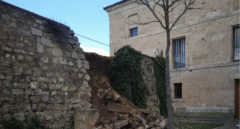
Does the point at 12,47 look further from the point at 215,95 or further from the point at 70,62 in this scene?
the point at 215,95

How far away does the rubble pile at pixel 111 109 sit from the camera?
6730mm

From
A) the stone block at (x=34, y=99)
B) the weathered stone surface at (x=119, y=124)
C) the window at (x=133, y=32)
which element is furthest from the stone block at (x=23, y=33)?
the window at (x=133, y=32)

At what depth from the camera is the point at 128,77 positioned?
29.6ft

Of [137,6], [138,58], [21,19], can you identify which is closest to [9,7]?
[21,19]

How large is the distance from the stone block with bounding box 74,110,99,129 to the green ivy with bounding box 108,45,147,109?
2726 mm

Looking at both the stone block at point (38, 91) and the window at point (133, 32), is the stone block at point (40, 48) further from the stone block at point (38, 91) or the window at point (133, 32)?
the window at point (133, 32)

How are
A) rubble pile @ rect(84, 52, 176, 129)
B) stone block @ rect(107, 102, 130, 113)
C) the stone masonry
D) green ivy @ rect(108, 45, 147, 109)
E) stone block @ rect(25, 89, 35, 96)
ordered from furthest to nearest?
the stone masonry, green ivy @ rect(108, 45, 147, 109), stone block @ rect(107, 102, 130, 113), rubble pile @ rect(84, 52, 176, 129), stone block @ rect(25, 89, 35, 96)

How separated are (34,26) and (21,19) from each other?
41 centimetres

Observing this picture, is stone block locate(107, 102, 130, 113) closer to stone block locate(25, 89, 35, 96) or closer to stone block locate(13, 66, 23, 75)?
stone block locate(25, 89, 35, 96)

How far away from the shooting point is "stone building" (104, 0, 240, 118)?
13.1 metres

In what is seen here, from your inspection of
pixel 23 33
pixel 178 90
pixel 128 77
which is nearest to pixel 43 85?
pixel 23 33

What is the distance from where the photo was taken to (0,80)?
503 cm

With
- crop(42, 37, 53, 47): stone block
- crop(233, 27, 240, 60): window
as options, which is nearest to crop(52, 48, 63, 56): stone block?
crop(42, 37, 53, 47): stone block

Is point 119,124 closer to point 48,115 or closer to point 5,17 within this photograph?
point 48,115
